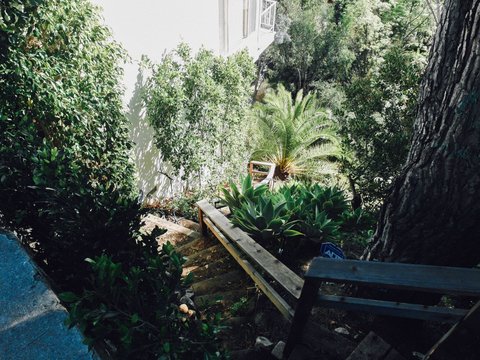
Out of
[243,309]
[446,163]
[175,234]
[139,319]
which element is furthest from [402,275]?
[175,234]

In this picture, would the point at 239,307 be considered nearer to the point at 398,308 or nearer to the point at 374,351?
the point at 374,351

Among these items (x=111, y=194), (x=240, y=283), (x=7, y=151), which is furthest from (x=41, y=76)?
(x=240, y=283)

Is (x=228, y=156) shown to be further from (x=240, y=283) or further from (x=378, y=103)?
(x=240, y=283)

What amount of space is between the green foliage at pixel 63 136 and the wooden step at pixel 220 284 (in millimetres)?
1327

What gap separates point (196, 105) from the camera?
7059mm

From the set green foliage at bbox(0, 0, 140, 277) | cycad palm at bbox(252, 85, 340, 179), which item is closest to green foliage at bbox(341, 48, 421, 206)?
green foliage at bbox(0, 0, 140, 277)

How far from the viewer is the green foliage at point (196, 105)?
6.57 m

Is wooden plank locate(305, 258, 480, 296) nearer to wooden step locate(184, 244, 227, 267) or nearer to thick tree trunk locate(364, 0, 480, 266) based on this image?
thick tree trunk locate(364, 0, 480, 266)

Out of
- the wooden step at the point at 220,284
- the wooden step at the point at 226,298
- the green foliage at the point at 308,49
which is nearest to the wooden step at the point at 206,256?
the wooden step at the point at 220,284

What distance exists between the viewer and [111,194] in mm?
2305

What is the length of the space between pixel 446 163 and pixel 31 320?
8.58ft

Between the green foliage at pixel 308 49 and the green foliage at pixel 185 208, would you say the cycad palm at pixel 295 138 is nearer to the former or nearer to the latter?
the green foliage at pixel 185 208

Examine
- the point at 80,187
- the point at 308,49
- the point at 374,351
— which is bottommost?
the point at 374,351

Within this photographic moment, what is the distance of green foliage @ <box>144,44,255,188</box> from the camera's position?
657 centimetres
